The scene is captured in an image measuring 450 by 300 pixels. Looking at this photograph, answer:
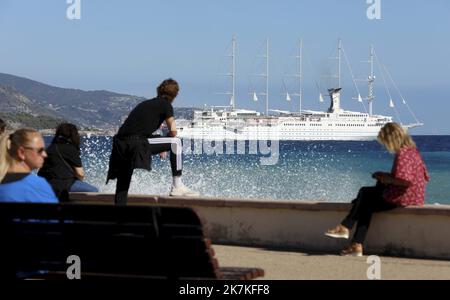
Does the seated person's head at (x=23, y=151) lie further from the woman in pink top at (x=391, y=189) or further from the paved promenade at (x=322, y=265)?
the woman in pink top at (x=391, y=189)

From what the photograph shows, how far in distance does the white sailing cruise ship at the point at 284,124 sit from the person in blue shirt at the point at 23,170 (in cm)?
11628

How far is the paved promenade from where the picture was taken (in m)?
7.71

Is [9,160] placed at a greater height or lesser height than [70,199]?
greater

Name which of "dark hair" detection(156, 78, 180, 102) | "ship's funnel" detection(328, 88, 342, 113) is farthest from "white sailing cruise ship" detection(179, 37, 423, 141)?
"dark hair" detection(156, 78, 180, 102)

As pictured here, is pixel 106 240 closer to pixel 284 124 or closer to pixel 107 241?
pixel 107 241

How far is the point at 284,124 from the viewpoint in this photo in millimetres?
129125

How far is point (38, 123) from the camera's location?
586 ft

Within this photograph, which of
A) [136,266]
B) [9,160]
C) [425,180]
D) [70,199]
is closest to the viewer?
[136,266]

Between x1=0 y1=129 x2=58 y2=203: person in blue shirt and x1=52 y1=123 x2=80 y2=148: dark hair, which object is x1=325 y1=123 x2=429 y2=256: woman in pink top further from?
x1=0 y1=129 x2=58 y2=203: person in blue shirt

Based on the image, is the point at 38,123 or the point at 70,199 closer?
the point at 70,199

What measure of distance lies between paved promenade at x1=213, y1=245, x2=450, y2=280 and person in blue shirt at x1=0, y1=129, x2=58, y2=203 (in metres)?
2.31
